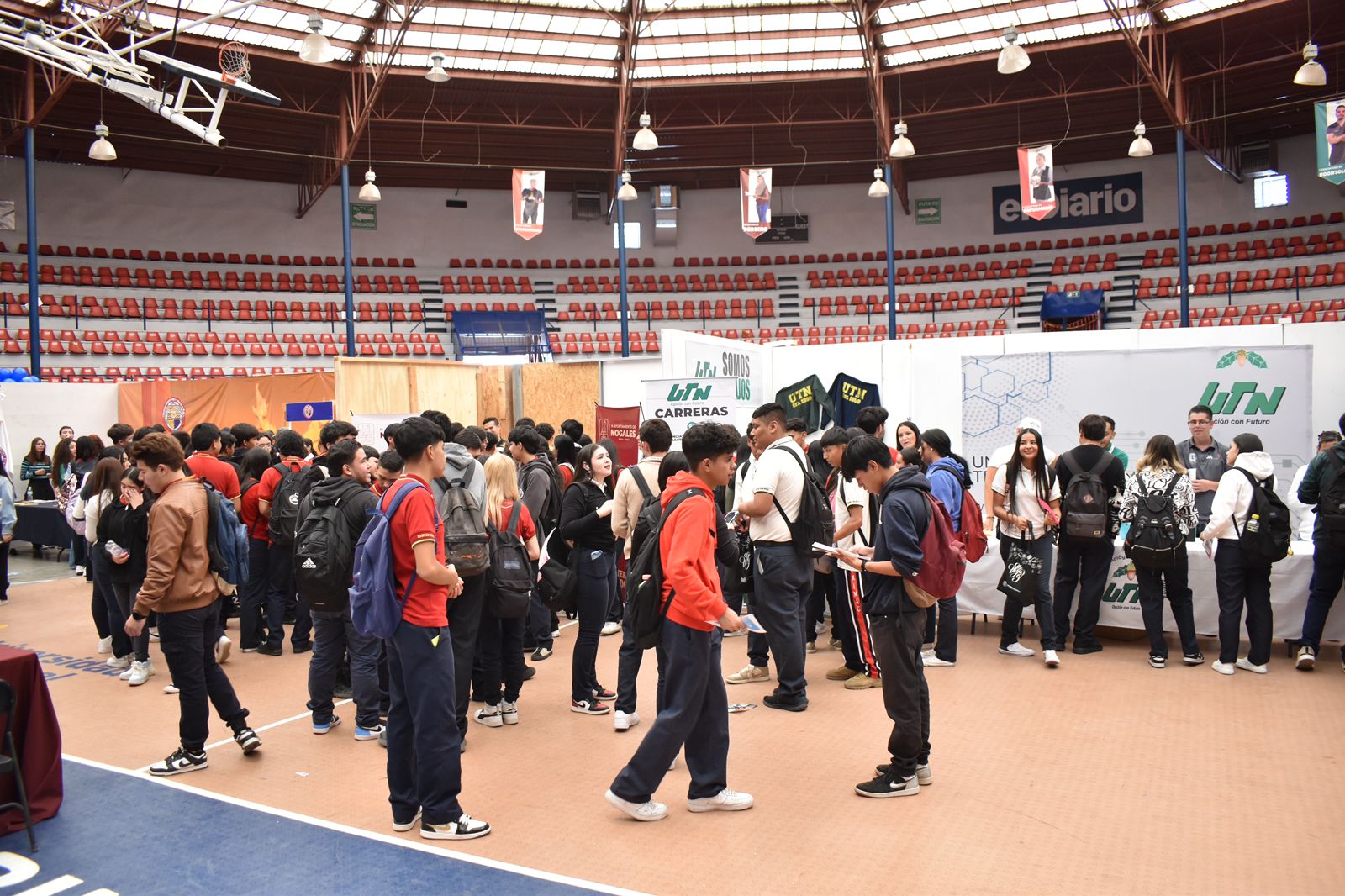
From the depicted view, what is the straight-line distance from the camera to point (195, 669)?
4367 millimetres

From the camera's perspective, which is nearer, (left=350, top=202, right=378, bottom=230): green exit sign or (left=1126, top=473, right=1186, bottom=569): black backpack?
(left=1126, top=473, right=1186, bottom=569): black backpack

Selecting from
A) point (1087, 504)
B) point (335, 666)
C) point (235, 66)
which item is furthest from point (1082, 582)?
point (235, 66)

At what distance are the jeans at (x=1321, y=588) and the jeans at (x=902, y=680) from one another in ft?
9.71

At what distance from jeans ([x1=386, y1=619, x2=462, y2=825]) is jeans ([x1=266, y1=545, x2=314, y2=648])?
127 inches

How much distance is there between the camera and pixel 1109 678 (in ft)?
19.1

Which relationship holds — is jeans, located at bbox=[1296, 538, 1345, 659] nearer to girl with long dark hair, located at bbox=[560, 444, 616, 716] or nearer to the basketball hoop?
girl with long dark hair, located at bbox=[560, 444, 616, 716]

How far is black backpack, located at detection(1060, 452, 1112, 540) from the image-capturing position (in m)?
6.10

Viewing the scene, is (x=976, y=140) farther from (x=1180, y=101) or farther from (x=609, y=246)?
(x=609, y=246)

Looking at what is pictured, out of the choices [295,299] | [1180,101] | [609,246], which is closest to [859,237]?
[609,246]

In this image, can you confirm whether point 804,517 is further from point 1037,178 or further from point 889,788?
point 1037,178

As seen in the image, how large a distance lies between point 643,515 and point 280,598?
11.2 feet

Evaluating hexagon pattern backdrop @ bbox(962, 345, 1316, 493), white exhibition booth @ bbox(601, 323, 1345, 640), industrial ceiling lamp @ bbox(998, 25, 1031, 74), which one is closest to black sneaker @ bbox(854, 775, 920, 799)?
white exhibition booth @ bbox(601, 323, 1345, 640)

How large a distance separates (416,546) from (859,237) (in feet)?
81.3

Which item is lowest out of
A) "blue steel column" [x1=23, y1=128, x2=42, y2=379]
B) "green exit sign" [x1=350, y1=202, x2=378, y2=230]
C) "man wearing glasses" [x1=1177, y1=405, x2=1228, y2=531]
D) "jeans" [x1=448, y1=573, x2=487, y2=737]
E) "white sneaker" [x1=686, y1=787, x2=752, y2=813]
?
"white sneaker" [x1=686, y1=787, x2=752, y2=813]
